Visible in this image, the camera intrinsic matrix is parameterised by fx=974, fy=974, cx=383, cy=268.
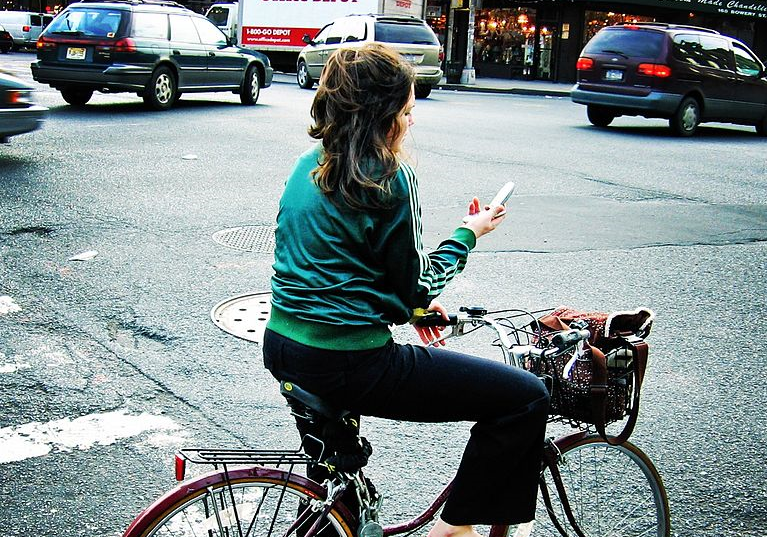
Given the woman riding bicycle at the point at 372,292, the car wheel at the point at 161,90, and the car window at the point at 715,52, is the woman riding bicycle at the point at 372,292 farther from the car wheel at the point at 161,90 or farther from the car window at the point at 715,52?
the car window at the point at 715,52

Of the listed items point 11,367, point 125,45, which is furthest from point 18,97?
point 11,367

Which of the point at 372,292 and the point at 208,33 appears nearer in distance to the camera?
the point at 372,292

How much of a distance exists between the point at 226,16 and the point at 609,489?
3638 centimetres

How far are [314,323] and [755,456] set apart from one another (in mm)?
2711

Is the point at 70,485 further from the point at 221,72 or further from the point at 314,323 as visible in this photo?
the point at 221,72

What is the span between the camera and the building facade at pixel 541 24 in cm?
3834

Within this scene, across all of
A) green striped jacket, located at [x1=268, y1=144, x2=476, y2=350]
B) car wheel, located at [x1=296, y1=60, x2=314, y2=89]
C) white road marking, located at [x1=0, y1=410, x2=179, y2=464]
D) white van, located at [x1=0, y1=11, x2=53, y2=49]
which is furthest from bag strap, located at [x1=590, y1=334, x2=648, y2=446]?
white van, located at [x1=0, y1=11, x2=53, y2=49]

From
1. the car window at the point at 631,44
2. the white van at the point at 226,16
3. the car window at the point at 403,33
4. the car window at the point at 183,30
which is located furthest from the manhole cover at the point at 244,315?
the white van at the point at 226,16

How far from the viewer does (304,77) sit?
2534cm

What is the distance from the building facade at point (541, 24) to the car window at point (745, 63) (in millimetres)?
20222

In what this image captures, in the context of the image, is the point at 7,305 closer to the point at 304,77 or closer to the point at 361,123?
the point at 361,123

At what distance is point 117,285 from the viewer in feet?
21.0

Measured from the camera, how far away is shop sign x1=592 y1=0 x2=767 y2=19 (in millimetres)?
37656

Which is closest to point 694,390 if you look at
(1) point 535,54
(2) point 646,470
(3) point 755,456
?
(3) point 755,456
